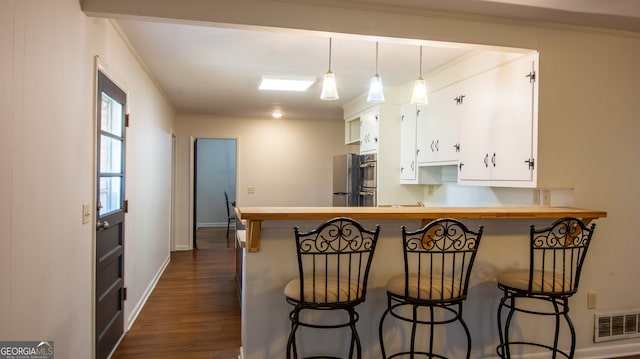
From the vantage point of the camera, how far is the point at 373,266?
2.48 meters

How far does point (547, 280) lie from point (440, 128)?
192 centimetres

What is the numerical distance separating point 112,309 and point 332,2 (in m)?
2.56

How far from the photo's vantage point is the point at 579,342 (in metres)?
2.84

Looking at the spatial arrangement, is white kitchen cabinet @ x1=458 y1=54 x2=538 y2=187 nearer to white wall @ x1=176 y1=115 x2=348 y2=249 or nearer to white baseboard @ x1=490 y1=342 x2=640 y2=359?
white baseboard @ x1=490 y1=342 x2=640 y2=359

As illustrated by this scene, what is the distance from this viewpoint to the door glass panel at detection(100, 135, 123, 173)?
8.53 ft

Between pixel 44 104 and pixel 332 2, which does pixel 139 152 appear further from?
pixel 332 2

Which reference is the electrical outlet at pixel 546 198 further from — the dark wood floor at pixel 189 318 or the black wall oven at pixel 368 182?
the dark wood floor at pixel 189 318

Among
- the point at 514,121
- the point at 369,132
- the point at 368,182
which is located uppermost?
the point at 369,132

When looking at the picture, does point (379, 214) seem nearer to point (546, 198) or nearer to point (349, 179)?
point (546, 198)

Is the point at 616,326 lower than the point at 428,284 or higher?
lower

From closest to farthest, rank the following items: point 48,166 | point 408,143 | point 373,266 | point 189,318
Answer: point 48,166, point 373,266, point 189,318, point 408,143

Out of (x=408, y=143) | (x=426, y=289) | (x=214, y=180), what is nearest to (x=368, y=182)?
(x=408, y=143)

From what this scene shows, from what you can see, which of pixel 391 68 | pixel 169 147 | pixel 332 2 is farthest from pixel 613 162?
pixel 169 147

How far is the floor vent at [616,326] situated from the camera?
2.86 m
